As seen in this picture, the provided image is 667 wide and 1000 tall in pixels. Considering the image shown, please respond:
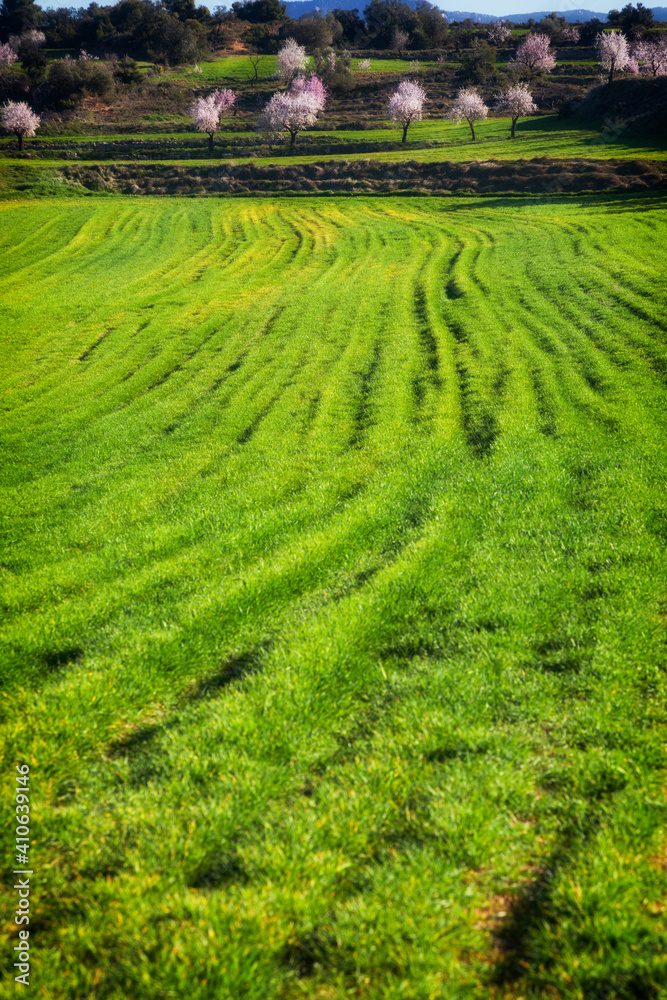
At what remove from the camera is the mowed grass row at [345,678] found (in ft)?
12.1

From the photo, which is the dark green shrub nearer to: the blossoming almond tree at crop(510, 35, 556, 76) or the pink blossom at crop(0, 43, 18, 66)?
the pink blossom at crop(0, 43, 18, 66)

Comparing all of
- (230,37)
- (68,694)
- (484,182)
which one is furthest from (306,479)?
(230,37)

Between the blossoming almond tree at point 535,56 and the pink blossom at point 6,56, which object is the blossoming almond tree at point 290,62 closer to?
the blossoming almond tree at point 535,56

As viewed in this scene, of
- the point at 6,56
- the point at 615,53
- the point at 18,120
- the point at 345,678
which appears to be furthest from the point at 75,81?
the point at 345,678

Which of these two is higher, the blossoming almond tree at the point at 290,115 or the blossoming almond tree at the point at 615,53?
the blossoming almond tree at the point at 615,53

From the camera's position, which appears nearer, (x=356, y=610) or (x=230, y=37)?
(x=356, y=610)

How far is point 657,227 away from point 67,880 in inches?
1557

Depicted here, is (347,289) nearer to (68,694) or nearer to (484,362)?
(484,362)

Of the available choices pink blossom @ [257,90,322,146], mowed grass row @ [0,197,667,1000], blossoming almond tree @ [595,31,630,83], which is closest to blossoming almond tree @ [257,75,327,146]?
pink blossom @ [257,90,322,146]

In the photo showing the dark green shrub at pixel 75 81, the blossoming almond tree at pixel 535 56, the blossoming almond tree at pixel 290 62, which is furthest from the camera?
the blossoming almond tree at pixel 290 62

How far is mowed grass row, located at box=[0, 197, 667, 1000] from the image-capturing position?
145 inches

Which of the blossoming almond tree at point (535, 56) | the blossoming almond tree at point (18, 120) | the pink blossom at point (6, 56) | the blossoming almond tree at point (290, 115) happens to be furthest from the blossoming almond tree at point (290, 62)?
the blossoming almond tree at point (18, 120)

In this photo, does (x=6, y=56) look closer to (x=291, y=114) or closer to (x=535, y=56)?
(x=291, y=114)

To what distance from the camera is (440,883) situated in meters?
3.96
